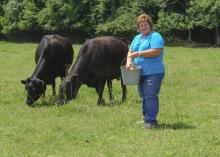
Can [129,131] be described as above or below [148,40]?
below

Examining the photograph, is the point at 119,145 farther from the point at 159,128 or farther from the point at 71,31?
the point at 71,31

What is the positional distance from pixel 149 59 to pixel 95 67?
11.5 ft

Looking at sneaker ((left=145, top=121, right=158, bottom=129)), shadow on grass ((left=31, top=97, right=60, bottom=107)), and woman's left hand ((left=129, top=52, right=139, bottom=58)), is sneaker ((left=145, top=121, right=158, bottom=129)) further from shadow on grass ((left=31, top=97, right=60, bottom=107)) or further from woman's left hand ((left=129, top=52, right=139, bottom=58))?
shadow on grass ((left=31, top=97, right=60, bottom=107))

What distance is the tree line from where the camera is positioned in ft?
111

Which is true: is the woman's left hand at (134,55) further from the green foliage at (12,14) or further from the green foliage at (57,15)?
the green foliage at (12,14)

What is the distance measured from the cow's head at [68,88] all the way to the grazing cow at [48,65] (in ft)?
2.22

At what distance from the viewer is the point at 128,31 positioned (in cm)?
3662

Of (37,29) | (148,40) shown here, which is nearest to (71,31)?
(37,29)

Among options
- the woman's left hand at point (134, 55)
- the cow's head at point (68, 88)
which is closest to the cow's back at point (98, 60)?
the cow's head at point (68, 88)

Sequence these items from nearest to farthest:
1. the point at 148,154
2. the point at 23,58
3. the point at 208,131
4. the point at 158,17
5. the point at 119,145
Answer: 1. the point at 148,154
2. the point at 119,145
3. the point at 208,131
4. the point at 23,58
5. the point at 158,17

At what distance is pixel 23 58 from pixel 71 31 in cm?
1450

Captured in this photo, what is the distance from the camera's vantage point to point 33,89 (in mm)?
12445

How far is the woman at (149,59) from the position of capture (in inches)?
362

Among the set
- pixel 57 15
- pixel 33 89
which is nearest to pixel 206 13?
pixel 57 15
